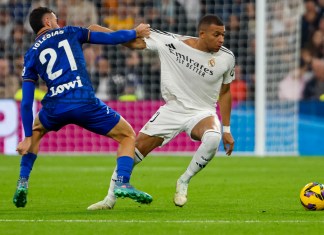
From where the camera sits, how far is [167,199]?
11.2 meters

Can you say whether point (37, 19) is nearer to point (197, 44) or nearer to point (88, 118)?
point (88, 118)

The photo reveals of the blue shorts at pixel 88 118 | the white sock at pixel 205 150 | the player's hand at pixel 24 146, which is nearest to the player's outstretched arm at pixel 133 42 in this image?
the blue shorts at pixel 88 118

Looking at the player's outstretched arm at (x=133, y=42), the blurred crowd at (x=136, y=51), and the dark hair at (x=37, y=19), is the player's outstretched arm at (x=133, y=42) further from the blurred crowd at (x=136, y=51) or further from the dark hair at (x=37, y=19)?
the blurred crowd at (x=136, y=51)

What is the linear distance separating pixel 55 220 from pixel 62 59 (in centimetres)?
158

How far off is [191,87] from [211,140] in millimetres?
789

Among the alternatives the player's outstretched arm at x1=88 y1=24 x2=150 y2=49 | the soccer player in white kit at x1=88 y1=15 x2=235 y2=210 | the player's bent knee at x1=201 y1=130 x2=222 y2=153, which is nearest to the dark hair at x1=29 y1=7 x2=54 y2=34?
the player's outstretched arm at x1=88 y1=24 x2=150 y2=49

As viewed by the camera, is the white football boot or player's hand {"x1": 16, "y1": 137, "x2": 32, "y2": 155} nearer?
player's hand {"x1": 16, "y1": 137, "x2": 32, "y2": 155}

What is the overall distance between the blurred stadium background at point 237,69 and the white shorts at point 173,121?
9298 millimetres

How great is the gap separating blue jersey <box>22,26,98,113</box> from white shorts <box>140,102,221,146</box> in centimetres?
105

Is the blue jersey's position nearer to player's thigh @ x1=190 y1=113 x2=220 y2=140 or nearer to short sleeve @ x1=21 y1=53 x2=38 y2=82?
short sleeve @ x1=21 y1=53 x2=38 y2=82

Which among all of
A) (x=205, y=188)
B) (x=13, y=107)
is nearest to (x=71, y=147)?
(x=13, y=107)

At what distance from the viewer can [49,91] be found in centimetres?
958

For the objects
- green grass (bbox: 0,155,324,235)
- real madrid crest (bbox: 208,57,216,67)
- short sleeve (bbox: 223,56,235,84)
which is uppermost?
real madrid crest (bbox: 208,57,216,67)

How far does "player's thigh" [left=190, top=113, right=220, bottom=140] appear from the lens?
33.5 feet
